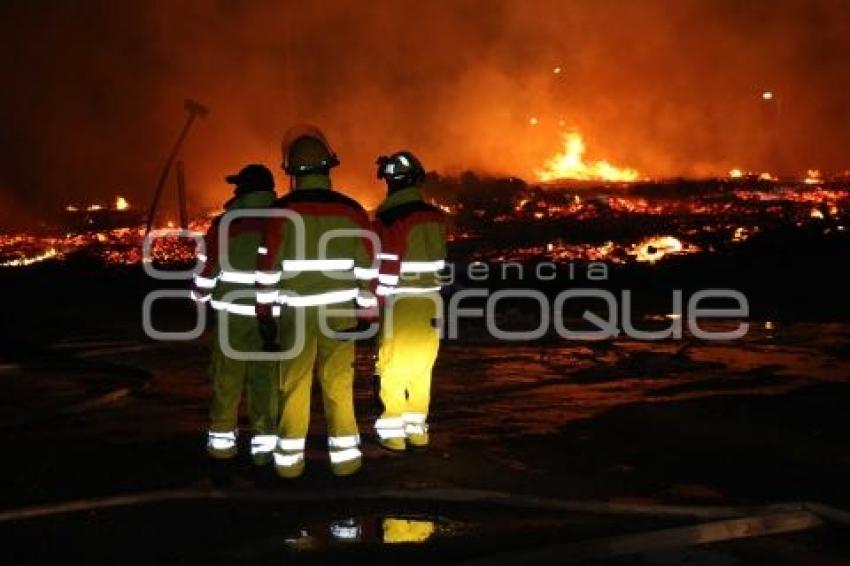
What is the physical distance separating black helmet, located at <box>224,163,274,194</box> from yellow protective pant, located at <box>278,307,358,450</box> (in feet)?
3.10

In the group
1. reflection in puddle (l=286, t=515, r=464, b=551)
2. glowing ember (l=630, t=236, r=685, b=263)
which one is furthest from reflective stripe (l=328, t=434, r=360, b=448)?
glowing ember (l=630, t=236, r=685, b=263)

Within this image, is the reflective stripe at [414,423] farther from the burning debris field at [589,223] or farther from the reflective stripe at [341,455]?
the burning debris field at [589,223]

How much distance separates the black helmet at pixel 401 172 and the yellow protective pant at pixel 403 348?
29.5 inches

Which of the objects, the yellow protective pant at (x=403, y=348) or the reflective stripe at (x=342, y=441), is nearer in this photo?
the reflective stripe at (x=342, y=441)

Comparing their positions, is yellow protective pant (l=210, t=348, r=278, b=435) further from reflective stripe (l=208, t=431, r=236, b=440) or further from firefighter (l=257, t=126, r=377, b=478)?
firefighter (l=257, t=126, r=377, b=478)

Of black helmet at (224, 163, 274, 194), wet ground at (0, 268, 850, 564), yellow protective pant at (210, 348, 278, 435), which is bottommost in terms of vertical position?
wet ground at (0, 268, 850, 564)

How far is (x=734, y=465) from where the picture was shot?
21.7 feet

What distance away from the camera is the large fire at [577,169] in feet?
127

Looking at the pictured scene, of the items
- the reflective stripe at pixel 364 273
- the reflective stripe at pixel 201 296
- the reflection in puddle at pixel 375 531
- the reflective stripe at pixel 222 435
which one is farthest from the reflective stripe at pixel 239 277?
the reflection in puddle at pixel 375 531

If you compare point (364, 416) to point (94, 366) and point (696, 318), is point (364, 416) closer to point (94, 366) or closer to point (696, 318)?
point (94, 366)

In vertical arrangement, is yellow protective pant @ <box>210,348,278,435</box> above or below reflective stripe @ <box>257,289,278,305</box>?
below

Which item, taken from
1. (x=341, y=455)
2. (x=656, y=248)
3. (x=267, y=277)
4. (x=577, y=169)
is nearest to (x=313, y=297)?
(x=267, y=277)

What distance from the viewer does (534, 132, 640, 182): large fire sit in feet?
127

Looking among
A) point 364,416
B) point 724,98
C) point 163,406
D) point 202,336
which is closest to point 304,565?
point 364,416
